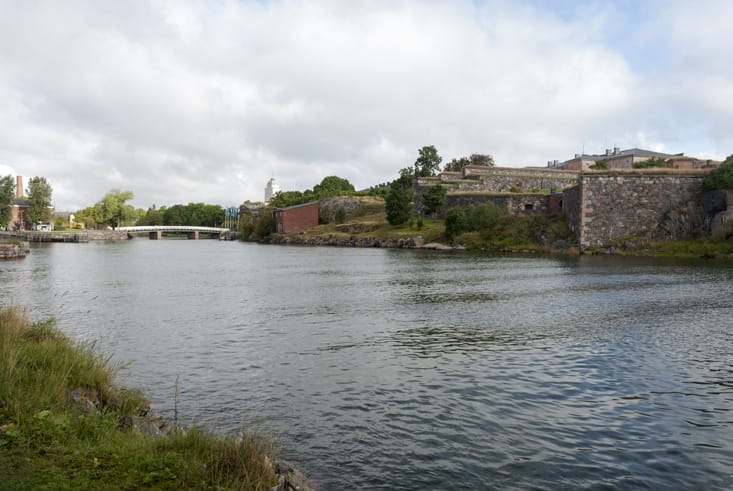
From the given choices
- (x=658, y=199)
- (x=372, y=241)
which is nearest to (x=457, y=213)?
(x=372, y=241)

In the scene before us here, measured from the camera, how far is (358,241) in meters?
83.9

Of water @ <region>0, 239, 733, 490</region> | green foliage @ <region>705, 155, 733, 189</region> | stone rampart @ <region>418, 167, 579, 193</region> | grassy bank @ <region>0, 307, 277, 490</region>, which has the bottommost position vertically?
water @ <region>0, 239, 733, 490</region>

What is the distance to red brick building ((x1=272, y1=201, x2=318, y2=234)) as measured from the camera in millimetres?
112250

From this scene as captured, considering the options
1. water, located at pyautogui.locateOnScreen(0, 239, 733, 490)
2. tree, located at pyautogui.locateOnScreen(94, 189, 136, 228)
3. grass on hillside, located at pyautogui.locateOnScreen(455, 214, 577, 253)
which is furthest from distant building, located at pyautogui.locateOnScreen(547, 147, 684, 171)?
tree, located at pyautogui.locateOnScreen(94, 189, 136, 228)

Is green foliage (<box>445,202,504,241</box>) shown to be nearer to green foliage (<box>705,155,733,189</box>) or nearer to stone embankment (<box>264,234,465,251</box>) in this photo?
stone embankment (<box>264,234,465,251</box>)

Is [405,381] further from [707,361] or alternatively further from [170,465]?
[707,361]

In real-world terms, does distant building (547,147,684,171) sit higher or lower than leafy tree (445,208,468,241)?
higher

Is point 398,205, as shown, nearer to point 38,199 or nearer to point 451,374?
point 451,374

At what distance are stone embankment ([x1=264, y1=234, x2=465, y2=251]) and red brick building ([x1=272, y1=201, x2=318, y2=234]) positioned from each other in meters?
3.66

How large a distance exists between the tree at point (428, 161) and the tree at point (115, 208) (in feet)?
347

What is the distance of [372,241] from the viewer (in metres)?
80.5

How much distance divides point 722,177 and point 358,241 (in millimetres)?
48442

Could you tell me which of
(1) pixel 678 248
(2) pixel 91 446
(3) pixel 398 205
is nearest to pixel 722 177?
(1) pixel 678 248

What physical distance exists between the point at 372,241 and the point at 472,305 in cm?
5714
